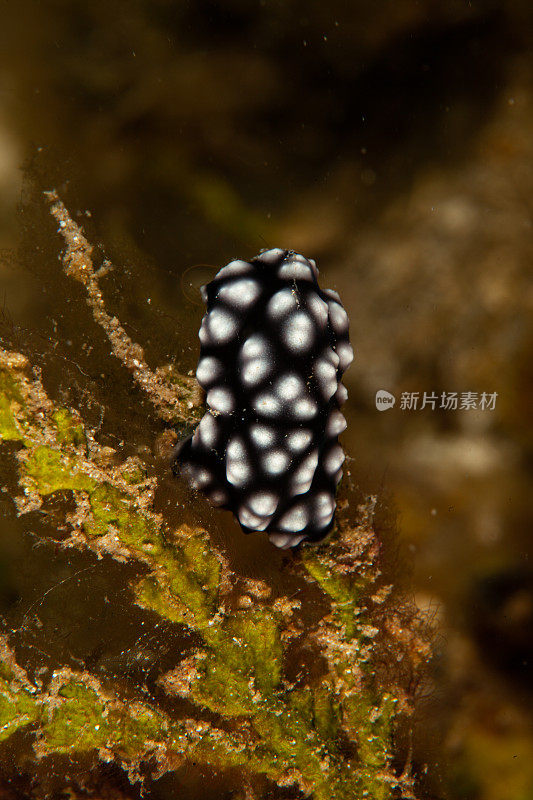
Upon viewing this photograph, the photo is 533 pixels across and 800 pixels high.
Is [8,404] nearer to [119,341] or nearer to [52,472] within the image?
[52,472]

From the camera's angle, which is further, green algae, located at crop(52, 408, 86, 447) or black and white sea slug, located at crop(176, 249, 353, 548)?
green algae, located at crop(52, 408, 86, 447)

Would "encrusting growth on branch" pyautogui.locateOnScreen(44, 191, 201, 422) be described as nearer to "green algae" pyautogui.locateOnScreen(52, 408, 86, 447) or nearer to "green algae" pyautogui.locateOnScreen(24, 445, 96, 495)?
"green algae" pyautogui.locateOnScreen(52, 408, 86, 447)

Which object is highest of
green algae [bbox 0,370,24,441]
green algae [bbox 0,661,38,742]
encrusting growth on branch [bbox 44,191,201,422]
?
encrusting growth on branch [bbox 44,191,201,422]

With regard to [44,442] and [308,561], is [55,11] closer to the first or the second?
[44,442]

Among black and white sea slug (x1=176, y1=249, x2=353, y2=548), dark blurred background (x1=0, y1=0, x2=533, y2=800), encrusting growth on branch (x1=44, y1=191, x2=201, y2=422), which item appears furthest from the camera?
encrusting growth on branch (x1=44, y1=191, x2=201, y2=422)

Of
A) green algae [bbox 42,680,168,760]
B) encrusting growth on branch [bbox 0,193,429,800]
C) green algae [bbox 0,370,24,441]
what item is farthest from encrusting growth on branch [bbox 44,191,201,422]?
green algae [bbox 42,680,168,760]

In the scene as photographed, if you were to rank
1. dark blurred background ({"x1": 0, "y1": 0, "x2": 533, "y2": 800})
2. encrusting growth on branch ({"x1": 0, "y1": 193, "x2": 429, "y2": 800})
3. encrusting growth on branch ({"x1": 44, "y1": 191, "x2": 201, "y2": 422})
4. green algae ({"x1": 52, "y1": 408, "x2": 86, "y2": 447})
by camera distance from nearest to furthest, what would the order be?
dark blurred background ({"x1": 0, "y1": 0, "x2": 533, "y2": 800}) → encrusting growth on branch ({"x1": 44, "y1": 191, "x2": 201, "y2": 422}) → green algae ({"x1": 52, "y1": 408, "x2": 86, "y2": 447}) → encrusting growth on branch ({"x1": 0, "y1": 193, "x2": 429, "y2": 800})
